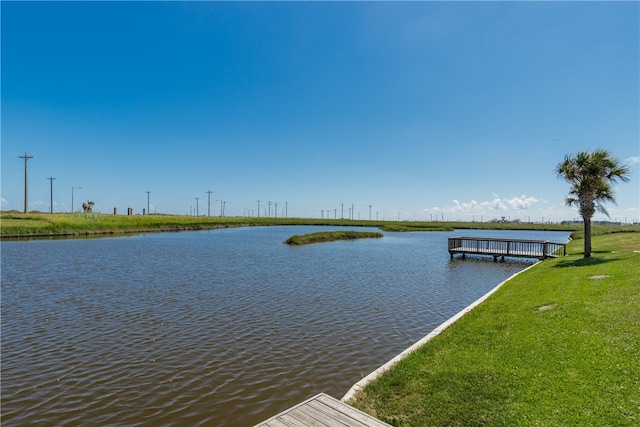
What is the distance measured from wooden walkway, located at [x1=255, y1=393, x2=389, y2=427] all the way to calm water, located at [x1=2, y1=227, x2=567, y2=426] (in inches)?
59.0

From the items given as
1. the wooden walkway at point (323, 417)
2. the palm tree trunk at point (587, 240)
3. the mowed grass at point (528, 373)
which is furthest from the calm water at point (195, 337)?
the palm tree trunk at point (587, 240)

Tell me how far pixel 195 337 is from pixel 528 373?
391 inches

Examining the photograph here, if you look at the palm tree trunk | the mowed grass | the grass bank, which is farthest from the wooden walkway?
the grass bank

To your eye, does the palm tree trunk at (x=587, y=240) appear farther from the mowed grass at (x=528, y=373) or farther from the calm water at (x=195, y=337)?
the mowed grass at (x=528, y=373)

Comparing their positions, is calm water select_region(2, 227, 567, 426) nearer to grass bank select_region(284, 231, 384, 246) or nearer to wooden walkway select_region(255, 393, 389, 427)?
wooden walkway select_region(255, 393, 389, 427)

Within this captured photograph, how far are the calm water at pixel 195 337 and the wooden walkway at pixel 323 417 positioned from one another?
4.92ft

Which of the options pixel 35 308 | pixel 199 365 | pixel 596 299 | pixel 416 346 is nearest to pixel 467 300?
pixel 596 299

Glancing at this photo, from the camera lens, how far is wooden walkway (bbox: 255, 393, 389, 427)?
19.2ft

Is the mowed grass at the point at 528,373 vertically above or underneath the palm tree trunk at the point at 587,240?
underneath

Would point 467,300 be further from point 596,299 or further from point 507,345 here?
point 507,345

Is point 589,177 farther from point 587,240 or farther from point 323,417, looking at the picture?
point 323,417

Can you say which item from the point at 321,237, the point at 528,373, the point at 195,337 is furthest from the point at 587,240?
the point at 321,237

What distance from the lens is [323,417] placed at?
608 cm

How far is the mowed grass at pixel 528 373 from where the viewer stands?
5957mm
